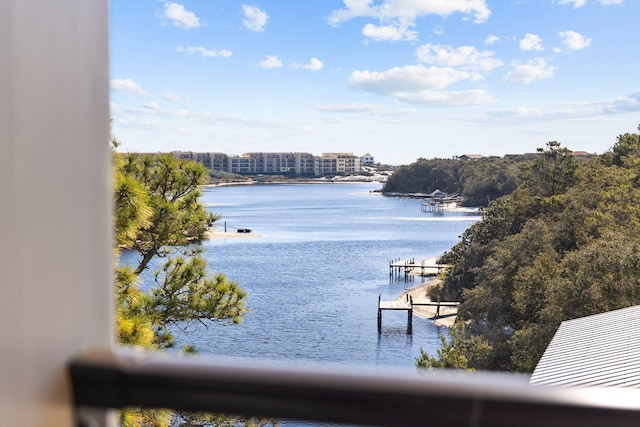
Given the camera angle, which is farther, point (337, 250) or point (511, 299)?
point (337, 250)

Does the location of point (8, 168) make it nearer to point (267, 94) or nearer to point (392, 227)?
point (392, 227)

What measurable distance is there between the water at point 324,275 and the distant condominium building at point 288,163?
282 centimetres

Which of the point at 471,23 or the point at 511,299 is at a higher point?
the point at 471,23

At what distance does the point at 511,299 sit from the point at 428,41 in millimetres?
36899

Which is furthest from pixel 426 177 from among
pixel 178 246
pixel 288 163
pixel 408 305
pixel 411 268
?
pixel 178 246

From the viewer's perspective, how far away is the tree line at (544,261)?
37.2ft

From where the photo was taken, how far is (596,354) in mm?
6121

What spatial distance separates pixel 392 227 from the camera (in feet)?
122

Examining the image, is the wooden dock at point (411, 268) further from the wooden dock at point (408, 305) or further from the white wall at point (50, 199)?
the white wall at point (50, 199)

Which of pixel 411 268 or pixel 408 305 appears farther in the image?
pixel 411 268

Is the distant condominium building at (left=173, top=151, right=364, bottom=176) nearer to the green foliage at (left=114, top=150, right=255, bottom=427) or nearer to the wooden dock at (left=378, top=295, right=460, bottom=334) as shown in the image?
the wooden dock at (left=378, top=295, right=460, bottom=334)

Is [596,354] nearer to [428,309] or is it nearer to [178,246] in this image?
[178,246]

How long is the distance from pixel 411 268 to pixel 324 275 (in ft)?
13.1

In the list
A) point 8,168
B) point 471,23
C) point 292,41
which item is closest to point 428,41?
point 471,23
